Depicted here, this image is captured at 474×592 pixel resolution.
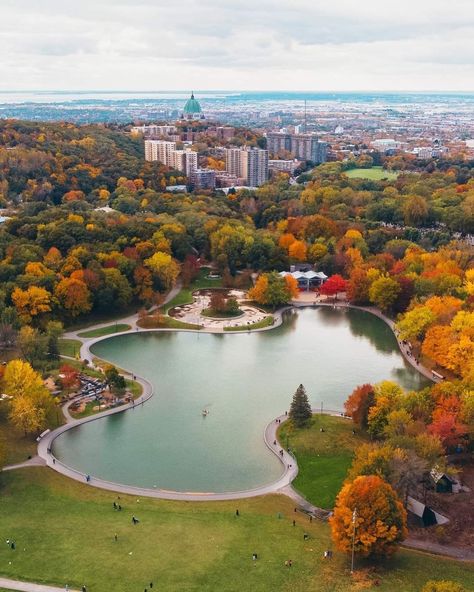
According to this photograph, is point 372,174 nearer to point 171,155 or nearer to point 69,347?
point 171,155

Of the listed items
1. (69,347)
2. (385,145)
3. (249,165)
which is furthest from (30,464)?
(385,145)

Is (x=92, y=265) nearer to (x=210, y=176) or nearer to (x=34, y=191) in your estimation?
(x=34, y=191)

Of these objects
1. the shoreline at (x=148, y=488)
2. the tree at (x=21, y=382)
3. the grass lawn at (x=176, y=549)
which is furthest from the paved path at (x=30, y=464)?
the tree at (x=21, y=382)

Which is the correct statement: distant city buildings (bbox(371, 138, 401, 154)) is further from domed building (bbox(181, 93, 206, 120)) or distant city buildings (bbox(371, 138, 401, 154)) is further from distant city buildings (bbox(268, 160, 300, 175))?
domed building (bbox(181, 93, 206, 120))

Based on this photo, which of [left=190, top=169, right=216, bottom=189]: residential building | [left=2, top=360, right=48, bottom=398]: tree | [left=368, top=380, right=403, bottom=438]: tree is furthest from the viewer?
[left=190, top=169, right=216, bottom=189]: residential building

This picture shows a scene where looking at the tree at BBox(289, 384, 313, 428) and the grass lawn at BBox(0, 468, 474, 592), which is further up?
the tree at BBox(289, 384, 313, 428)

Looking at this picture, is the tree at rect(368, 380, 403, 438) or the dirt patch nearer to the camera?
the dirt patch

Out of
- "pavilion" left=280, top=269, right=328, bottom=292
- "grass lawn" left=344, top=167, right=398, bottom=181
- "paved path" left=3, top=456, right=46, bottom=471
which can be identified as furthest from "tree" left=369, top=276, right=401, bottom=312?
"grass lawn" left=344, top=167, right=398, bottom=181

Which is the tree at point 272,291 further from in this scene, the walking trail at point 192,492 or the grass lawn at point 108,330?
the walking trail at point 192,492
